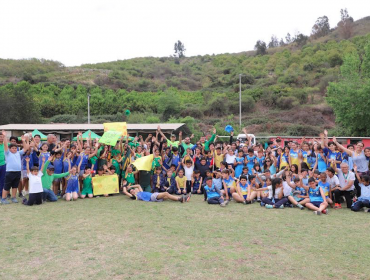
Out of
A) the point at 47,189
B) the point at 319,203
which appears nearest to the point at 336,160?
the point at 319,203

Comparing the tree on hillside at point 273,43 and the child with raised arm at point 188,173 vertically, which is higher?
the tree on hillside at point 273,43

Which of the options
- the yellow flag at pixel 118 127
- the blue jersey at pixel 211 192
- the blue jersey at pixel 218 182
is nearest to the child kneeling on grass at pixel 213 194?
the blue jersey at pixel 211 192

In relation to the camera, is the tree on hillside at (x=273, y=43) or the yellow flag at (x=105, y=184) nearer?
the yellow flag at (x=105, y=184)

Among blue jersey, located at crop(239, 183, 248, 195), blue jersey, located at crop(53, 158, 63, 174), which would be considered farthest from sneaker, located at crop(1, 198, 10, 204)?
blue jersey, located at crop(239, 183, 248, 195)

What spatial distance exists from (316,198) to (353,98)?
19.3 meters

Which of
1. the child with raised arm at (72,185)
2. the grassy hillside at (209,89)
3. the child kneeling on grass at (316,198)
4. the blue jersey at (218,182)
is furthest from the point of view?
the grassy hillside at (209,89)

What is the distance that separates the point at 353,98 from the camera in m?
24.2

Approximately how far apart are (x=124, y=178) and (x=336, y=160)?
19.4 ft

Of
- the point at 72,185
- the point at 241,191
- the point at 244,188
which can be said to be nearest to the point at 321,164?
the point at 244,188

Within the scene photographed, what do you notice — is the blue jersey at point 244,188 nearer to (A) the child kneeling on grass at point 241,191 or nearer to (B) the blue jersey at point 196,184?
(A) the child kneeling on grass at point 241,191

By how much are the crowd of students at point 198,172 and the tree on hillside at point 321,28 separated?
97.6 meters

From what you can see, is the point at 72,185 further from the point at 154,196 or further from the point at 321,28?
the point at 321,28

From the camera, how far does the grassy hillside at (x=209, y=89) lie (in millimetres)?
43812

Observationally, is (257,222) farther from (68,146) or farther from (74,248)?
(68,146)
